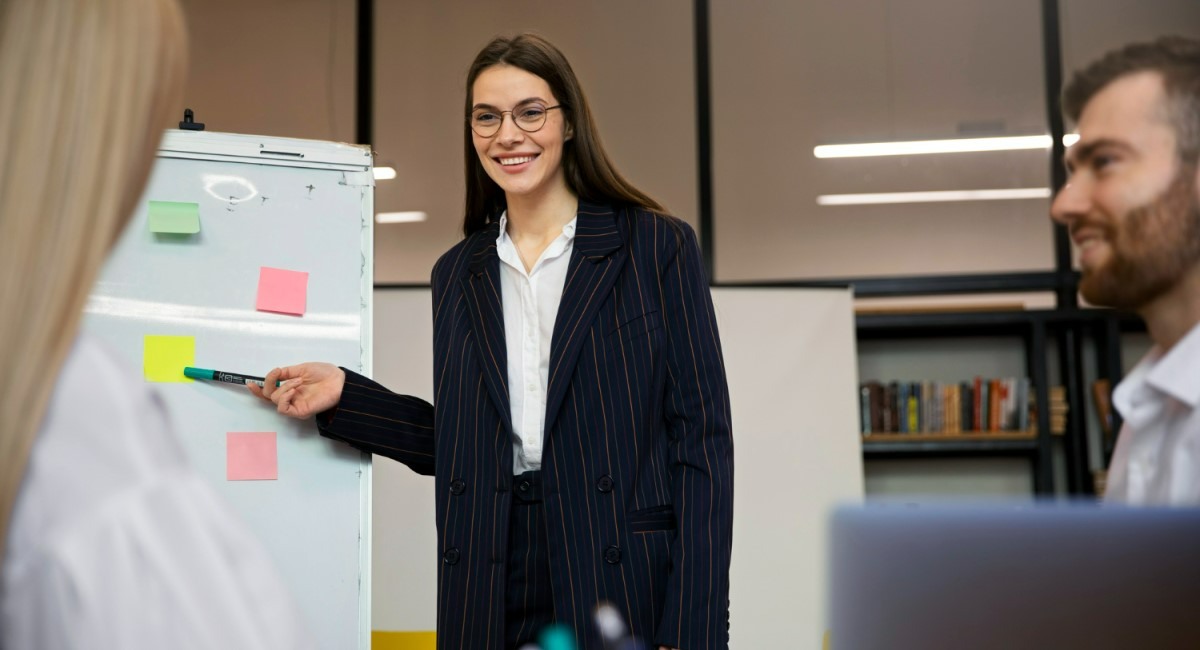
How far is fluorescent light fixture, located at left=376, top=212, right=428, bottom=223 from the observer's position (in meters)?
5.76

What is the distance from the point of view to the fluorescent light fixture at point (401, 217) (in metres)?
5.76

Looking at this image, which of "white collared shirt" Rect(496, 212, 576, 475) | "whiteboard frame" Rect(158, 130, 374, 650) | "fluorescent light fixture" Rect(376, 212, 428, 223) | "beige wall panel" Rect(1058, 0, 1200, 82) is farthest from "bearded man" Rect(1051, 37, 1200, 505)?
"beige wall panel" Rect(1058, 0, 1200, 82)

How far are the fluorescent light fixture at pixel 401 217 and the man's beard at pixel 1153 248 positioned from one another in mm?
5121

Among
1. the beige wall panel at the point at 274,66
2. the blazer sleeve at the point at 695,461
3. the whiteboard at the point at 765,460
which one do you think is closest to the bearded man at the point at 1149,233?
the blazer sleeve at the point at 695,461

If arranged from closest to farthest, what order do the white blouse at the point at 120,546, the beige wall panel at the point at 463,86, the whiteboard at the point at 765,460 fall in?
the white blouse at the point at 120,546 < the whiteboard at the point at 765,460 < the beige wall panel at the point at 463,86

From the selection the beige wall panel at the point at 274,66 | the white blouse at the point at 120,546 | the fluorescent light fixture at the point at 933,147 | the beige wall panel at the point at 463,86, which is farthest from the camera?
the beige wall panel at the point at 274,66

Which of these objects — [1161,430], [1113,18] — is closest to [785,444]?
[1113,18]

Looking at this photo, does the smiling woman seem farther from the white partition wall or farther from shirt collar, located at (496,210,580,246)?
the white partition wall

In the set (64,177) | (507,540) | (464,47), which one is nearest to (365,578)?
(507,540)

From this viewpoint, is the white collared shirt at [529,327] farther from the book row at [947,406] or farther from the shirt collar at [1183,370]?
the book row at [947,406]

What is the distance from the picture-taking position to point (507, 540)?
1.72 m

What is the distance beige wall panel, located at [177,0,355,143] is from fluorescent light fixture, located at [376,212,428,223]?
50 centimetres

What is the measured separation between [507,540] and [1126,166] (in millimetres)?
1140

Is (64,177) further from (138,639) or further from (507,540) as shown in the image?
(507,540)
